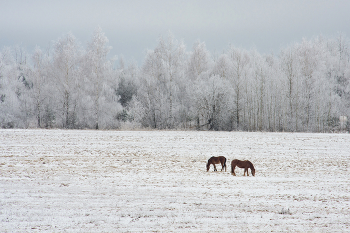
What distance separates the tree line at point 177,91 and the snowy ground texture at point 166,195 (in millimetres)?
24443

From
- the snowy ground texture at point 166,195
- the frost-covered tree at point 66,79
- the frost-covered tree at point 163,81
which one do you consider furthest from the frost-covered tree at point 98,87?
the snowy ground texture at point 166,195

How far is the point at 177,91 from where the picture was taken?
43812 mm

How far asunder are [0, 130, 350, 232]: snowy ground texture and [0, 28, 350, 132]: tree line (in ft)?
80.2

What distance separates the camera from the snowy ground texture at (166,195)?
244 inches

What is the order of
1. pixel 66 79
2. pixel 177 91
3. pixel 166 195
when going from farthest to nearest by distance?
pixel 177 91 < pixel 66 79 < pixel 166 195

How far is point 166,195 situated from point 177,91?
118 feet

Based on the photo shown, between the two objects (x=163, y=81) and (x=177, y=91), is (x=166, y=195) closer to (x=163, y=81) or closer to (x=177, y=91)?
(x=163, y=81)

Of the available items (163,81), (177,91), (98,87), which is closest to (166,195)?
(98,87)

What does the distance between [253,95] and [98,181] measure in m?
41.5

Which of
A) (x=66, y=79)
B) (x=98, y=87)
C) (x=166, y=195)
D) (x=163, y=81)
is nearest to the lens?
(x=166, y=195)

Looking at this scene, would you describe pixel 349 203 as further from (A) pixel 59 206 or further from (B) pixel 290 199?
(A) pixel 59 206

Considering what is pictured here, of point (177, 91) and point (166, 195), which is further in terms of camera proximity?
point (177, 91)

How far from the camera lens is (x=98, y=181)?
401 inches

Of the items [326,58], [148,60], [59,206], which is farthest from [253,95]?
[59,206]
